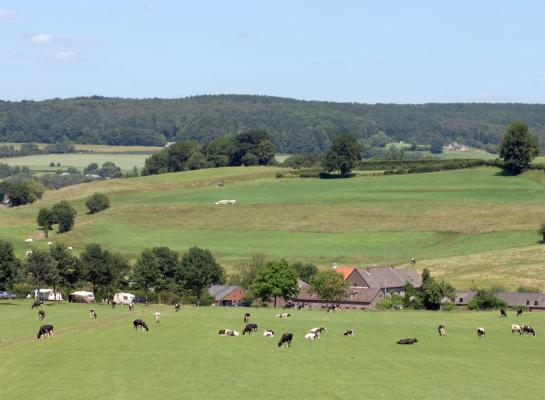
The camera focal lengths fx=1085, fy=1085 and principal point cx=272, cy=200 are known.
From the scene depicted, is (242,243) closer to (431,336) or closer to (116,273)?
(116,273)

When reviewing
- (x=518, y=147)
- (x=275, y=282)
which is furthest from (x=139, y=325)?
(x=518, y=147)

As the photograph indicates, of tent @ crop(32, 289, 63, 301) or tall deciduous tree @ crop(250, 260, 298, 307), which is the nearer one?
tall deciduous tree @ crop(250, 260, 298, 307)

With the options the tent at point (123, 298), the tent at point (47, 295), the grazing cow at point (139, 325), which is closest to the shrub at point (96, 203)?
the tent at point (47, 295)

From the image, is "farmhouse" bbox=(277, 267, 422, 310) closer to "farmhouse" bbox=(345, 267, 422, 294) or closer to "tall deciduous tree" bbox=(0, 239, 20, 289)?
"farmhouse" bbox=(345, 267, 422, 294)

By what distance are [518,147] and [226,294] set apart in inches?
3300

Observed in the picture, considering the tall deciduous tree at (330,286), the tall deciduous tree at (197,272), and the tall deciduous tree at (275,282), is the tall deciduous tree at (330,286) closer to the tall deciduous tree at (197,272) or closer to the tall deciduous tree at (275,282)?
the tall deciduous tree at (275,282)

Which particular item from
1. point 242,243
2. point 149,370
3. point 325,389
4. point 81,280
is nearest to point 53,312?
point 81,280

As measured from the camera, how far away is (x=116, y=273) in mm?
109688

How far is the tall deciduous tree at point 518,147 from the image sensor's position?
174250 mm

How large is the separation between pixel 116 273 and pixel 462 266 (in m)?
36.9

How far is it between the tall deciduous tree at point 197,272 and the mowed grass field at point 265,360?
28858 mm

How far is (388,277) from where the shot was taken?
115 metres

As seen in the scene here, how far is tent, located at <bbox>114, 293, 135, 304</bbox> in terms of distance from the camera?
101656mm

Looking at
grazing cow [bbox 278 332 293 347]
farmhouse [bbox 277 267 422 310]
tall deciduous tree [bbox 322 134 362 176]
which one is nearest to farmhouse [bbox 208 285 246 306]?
farmhouse [bbox 277 267 422 310]
